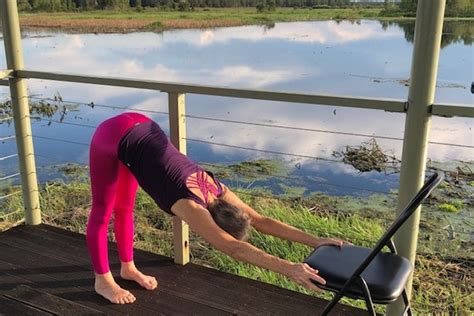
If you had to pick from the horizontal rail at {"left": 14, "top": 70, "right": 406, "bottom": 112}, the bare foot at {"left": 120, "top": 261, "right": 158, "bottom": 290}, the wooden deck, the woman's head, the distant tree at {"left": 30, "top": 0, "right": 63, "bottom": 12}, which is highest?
the distant tree at {"left": 30, "top": 0, "right": 63, "bottom": 12}

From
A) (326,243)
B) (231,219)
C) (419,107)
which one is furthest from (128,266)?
(419,107)

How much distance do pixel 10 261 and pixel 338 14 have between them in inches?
506

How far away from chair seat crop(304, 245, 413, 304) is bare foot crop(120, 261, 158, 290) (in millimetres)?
1064

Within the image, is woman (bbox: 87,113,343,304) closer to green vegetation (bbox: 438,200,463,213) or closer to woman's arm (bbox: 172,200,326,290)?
woman's arm (bbox: 172,200,326,290)

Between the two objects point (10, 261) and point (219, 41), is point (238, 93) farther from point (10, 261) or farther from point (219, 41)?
point (219, 41)

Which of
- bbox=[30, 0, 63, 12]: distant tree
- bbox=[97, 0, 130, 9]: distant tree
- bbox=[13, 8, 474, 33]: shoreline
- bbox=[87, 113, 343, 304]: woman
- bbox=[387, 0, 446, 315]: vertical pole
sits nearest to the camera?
bbox=[87, 113, 343, 304]: woman

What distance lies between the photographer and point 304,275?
5.31 ft

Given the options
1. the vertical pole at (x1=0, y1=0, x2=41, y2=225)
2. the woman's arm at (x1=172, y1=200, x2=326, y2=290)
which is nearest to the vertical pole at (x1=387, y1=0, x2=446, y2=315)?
the woman's arm at (x1=172, y1=200, x2=326, y2=290)

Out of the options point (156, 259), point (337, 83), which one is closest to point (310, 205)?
point (156, 259)

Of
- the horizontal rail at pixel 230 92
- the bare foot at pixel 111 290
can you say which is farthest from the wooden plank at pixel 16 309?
the horizontal rail at pixel 230 92

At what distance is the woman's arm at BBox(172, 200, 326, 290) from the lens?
1631 mm

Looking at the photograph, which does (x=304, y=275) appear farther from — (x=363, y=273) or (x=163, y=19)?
(x=163, y=19)

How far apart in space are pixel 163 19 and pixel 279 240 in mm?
13336

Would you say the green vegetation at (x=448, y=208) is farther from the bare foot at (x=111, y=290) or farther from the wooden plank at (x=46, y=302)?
the wooden plank at (x=46, y=302)
